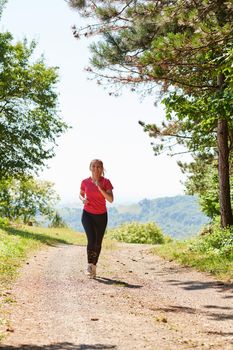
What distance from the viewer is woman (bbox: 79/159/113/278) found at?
996 centimetres

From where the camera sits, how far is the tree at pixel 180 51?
10570 millimetres

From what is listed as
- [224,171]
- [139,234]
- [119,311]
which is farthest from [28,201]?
[119,311]

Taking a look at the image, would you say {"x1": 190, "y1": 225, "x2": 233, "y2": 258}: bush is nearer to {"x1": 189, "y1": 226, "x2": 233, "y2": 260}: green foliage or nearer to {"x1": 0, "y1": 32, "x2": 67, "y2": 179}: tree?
{"x1": 189, "y1": 226, "x2": 233, "y2": 260}: green foliage

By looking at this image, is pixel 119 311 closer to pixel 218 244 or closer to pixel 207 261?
pixel 207 261

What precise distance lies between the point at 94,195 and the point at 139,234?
28058 millimetres

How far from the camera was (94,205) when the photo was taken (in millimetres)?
10117

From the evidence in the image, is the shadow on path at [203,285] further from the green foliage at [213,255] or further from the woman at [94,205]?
the woman at [94,205]

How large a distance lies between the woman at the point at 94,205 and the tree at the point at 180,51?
9.89 ft

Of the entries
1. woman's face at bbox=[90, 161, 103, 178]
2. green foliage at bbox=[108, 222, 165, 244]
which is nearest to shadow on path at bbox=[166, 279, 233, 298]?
woman's face at bbox=[90, 161, 103, 178]

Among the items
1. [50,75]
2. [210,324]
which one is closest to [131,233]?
[50,75]

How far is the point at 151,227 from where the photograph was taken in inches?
1501

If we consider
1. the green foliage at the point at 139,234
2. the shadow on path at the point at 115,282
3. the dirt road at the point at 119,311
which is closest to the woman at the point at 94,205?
the shadow on path at the point at 115,282

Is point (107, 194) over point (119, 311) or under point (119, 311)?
over

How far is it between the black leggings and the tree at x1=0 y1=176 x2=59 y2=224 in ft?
186
